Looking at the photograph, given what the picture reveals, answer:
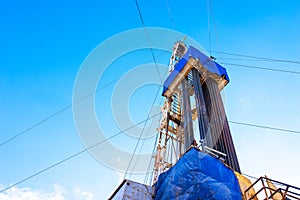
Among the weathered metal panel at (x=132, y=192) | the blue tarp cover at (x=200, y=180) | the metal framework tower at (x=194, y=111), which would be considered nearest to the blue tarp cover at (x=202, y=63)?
the metal framework tower at (x=194, y=111)

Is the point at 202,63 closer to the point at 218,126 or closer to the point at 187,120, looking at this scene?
the point at 187,120

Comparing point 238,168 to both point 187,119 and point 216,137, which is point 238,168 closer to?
point 216,137

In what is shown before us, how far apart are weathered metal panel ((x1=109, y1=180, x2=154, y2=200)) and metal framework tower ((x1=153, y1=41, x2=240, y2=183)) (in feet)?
6.39

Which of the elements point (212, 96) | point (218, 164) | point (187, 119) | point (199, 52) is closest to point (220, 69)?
point (199, 52)

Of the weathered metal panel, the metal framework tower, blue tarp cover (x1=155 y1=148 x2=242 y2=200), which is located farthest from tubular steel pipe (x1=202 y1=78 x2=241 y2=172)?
the weathered metal panel

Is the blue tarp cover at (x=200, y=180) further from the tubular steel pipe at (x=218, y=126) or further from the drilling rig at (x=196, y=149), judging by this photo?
the tubular steel pipe at (x=218, y=126)

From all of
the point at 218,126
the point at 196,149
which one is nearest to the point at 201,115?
the point at 218,126

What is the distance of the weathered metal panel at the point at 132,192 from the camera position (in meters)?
5.34

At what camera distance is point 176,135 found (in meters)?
9.71

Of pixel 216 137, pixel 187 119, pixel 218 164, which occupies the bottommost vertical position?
pixel 218 164

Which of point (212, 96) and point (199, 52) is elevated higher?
point (199, 52)

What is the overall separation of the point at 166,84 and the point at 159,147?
3430 mm

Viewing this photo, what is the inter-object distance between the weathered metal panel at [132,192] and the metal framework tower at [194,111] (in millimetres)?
1948

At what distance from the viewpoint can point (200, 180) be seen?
4.11 metres
